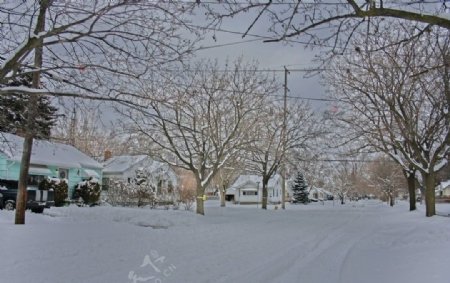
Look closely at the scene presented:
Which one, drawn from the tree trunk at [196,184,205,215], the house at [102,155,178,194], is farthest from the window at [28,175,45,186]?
the tree trunk at [196,184,205,215]

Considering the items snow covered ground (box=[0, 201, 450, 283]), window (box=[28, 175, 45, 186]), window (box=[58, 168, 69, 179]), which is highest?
window (box=[58, 168, 69, 179])

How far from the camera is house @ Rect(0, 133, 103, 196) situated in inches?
1226

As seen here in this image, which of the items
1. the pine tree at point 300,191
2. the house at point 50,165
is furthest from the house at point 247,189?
the house at point 50,165

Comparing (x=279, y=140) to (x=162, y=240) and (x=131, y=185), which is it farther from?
(x=162, y=240)

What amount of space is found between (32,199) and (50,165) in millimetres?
11920

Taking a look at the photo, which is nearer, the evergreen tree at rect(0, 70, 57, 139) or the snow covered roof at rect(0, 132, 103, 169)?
the evergreen tree at rect(0, 70, 57, 139)

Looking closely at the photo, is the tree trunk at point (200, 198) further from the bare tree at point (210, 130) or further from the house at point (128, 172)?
the house at point (128, 172)

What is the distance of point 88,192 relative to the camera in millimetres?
34438

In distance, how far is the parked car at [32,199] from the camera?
23.6 m

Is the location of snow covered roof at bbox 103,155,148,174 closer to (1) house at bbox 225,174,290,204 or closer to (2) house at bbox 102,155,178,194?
(2) house at bbox 102,155,178,194

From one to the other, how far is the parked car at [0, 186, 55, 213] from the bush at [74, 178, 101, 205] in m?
8.84

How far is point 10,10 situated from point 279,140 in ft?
91.2

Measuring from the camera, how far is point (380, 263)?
10.1 metres

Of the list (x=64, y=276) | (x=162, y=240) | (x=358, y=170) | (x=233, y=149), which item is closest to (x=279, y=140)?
(x=233, y=149)
